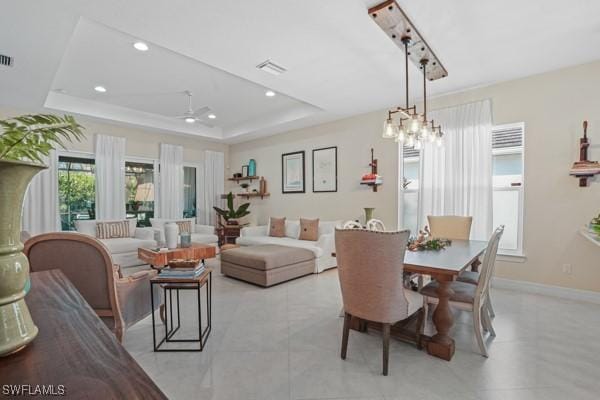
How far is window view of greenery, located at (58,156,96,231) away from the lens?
5.36 m

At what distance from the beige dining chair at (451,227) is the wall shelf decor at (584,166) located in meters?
1.20

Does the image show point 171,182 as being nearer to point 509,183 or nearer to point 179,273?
point 179,273

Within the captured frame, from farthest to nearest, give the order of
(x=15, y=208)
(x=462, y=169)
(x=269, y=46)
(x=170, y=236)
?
(x=462, y=169)
(x=170, y=236)
(x=269, y=46)
(x=15, y=208)

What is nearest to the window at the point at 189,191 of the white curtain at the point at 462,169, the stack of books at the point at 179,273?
the stack of books at the point at 179,273

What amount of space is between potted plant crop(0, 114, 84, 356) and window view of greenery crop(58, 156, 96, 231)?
579cm

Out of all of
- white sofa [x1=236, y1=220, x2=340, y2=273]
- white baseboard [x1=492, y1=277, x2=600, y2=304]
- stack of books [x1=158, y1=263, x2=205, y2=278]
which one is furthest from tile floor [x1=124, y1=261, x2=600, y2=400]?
white sofa [x1=236, y1=220, x2=340, y2=273]

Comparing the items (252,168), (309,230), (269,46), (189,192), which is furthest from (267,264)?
(189,192)

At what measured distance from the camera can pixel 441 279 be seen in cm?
201

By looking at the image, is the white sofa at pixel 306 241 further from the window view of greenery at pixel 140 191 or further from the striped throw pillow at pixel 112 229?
the window view of greenery at pixel 140 191

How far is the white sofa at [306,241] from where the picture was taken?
4727mm

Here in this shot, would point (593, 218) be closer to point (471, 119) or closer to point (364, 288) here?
point (471, 119)

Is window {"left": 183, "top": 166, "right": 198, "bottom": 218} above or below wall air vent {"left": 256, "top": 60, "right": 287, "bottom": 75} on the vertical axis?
below

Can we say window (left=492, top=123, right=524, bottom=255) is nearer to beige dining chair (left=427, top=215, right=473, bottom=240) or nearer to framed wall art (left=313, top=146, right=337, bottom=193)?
beige dining chair (left=427, top=215, right=473, bottom=240)

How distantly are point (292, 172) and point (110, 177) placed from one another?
3.62m
